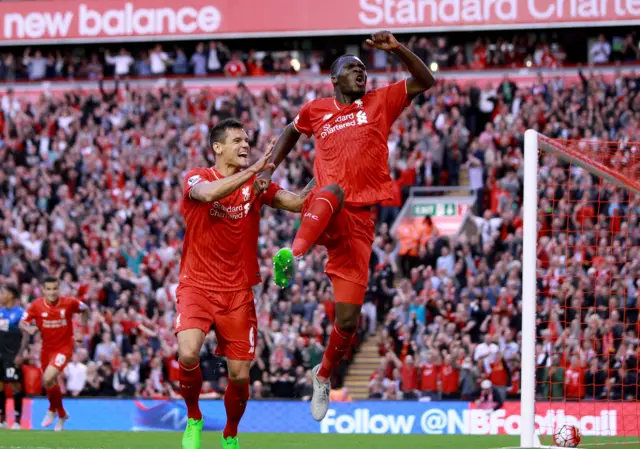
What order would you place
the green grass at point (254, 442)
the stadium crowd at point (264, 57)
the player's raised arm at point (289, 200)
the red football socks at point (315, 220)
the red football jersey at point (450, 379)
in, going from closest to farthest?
the red football socks at point (315, 220) < the player's raised arm at point (289, 200) < the green grass at point (254, 442) < the red football jersey at point (450, 379) < the stadium crowd at point (264, 57)

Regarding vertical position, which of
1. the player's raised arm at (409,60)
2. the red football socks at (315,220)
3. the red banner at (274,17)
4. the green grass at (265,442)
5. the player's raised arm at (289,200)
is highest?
the red banner at (274,17)

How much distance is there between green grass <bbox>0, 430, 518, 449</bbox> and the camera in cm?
1206

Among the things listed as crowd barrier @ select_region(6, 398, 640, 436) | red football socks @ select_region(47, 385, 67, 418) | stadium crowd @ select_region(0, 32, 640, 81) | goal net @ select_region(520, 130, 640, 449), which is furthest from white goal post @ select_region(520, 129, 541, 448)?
stadium crowd @ select_region(0, 32, 640, 81)

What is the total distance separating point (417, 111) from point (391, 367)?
8.77 metres

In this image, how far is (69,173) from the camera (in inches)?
1068

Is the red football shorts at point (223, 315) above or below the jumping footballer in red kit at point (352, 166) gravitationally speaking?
below

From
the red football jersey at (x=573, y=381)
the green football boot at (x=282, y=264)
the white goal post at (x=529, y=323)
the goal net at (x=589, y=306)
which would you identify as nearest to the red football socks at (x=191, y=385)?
the green football boot at (x=282, y=264)

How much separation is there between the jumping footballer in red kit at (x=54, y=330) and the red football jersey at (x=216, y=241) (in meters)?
7.02

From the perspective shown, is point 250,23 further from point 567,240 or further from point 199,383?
point 199,383

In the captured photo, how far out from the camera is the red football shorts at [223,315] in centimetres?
948

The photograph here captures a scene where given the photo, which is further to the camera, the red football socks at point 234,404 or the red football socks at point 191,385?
the red football socks at point 234,404

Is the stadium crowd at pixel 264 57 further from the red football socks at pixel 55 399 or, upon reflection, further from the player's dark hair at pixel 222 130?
the player's dark hair at pixel 222 130

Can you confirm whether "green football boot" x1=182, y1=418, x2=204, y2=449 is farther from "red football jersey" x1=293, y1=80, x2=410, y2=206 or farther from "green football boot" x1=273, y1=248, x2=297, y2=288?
"red football jersey" x1=293, y1=80, x2=410, y2=206

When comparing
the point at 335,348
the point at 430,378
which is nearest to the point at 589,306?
the point at 430,378
